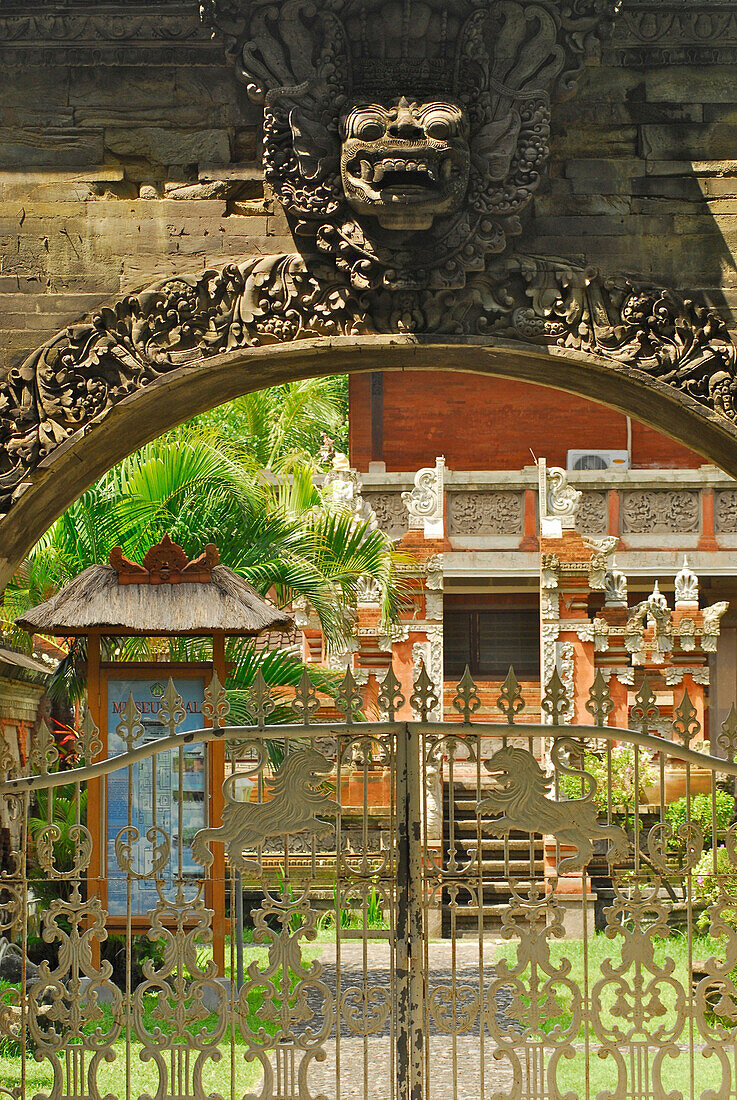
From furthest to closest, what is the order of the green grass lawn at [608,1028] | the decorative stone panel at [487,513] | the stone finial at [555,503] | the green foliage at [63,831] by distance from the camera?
1. the decorative stone panel at [487,513]
2. the stone finial at [555,503]
3. the green foliage at [63,831]
4. the green grass lawn at [608,1028]

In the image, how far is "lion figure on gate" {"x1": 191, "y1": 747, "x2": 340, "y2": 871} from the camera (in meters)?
4.61

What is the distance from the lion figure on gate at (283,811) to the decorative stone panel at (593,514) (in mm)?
9856

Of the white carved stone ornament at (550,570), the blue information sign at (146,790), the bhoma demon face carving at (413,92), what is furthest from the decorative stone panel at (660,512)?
the bhoma demon face carving at (413,92)

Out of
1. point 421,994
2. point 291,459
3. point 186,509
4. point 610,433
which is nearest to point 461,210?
point 421,994

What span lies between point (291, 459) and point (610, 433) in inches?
221

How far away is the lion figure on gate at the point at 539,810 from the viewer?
180 inches

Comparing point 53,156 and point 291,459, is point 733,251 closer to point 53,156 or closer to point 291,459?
point 53,156

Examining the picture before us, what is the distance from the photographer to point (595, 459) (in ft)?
51.6

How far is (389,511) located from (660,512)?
321cm

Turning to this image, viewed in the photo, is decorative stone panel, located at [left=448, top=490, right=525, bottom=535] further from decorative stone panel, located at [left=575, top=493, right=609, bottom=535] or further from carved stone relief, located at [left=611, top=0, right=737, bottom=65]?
carved stone relief, located at [left=611, top=0, right=737, bottom=65]

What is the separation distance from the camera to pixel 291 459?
40.3 feet

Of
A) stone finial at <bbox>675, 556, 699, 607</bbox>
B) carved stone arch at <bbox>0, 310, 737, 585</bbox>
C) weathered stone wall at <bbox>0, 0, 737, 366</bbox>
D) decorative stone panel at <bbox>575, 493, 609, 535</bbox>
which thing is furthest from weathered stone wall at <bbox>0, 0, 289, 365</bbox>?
decorative stone panel at <bbox>575, 493, 609, 535</bbox>

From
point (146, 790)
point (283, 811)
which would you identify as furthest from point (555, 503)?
point (283, 811)

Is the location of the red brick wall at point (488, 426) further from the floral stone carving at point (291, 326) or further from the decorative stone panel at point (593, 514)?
the floral stone carving at point (291, 326)
